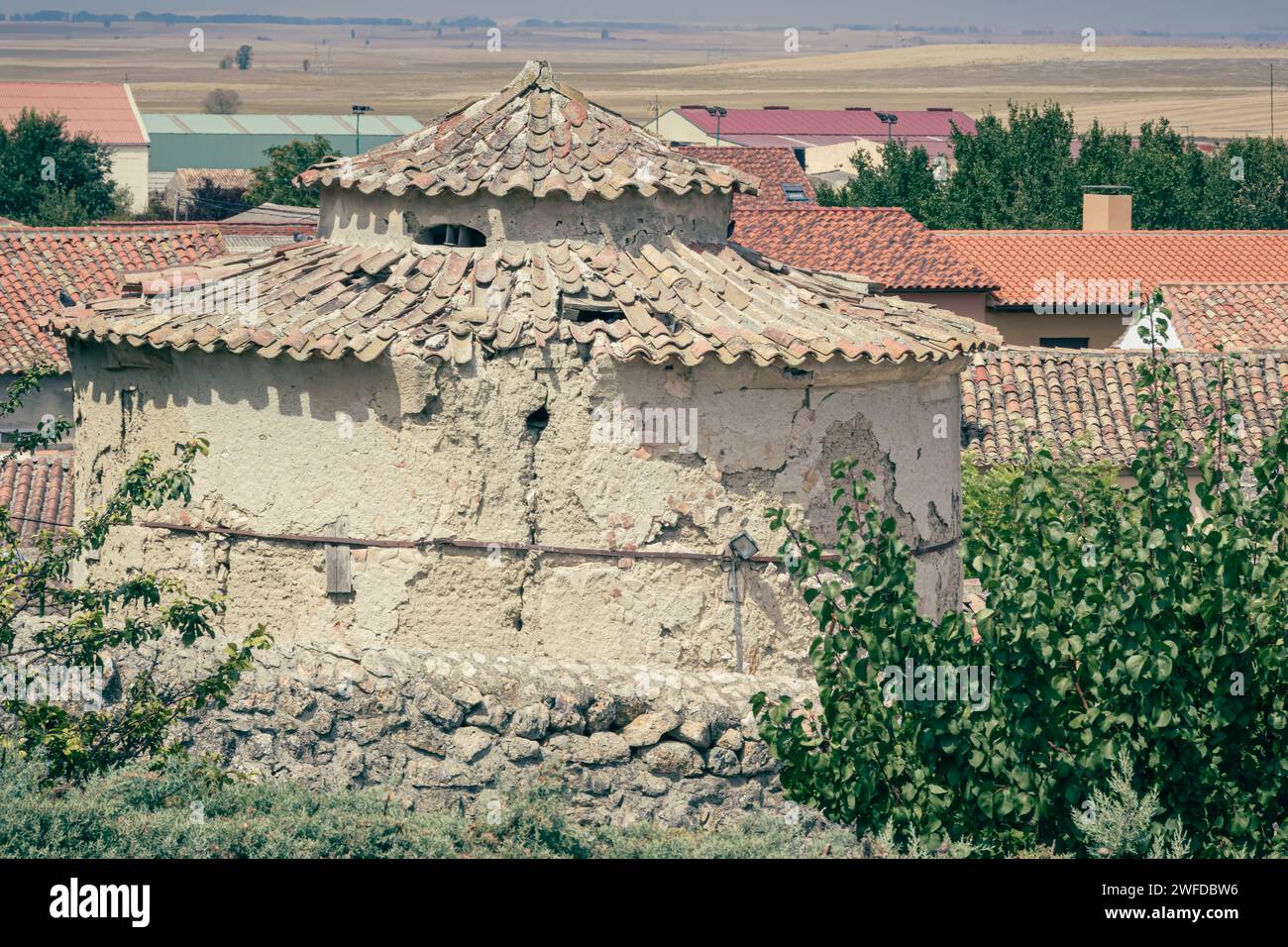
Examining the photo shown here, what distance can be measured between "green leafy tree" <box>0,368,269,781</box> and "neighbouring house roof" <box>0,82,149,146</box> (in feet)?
280

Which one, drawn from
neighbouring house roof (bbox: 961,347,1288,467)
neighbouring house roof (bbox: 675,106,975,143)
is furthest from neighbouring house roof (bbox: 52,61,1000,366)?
neighbouring house roof (bbox: 675,106,975,143)

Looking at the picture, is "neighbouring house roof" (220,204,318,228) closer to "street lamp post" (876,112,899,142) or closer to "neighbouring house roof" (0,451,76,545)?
"neighbouring house roof" (0,451,76,545)

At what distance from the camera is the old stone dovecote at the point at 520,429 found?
13969 millimetres

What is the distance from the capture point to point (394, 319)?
14289 millimetres

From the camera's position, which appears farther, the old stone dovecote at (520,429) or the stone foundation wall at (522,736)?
the old stone dovecote at (520,429)

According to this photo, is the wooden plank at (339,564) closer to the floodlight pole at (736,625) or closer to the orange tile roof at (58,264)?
the floodlight pole at (736,625)

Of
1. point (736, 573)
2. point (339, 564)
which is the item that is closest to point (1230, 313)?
point (736, 573)

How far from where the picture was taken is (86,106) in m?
101

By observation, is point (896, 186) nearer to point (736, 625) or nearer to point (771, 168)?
point (771, 168)

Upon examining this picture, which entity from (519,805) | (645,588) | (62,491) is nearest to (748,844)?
(519,805)

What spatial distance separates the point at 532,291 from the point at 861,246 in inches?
1346

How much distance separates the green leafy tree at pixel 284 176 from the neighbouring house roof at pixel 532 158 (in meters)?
54.6

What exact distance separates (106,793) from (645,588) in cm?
491

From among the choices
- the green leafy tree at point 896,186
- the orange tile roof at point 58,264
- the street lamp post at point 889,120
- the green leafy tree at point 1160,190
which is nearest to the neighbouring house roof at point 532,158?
the orange tile roof at point 58,264
